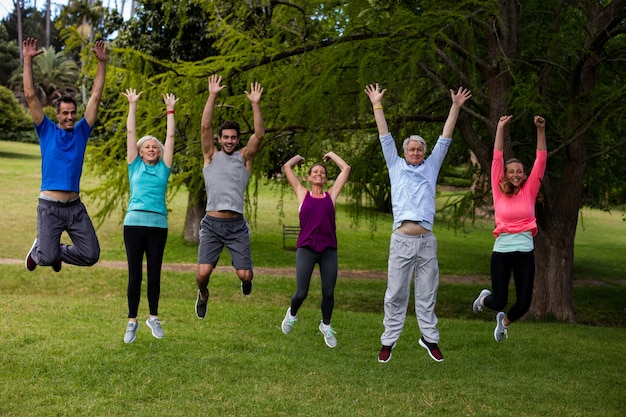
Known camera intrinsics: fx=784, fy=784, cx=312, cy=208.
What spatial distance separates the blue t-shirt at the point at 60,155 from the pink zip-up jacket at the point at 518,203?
3.84 meters

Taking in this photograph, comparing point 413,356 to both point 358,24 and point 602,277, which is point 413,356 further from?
point 602,277

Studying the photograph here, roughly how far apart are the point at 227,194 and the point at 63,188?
149 cm

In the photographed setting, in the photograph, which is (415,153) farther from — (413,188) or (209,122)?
(209,122)

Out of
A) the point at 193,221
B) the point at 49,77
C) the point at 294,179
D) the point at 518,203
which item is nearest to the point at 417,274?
the point at 518,203

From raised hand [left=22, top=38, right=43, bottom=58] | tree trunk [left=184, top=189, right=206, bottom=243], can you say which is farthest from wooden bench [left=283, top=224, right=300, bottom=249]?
raised hand [left=22, top=38, right=43, bottom=58]

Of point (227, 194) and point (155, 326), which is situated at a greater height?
point (227, 194)

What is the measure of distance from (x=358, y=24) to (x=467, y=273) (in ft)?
43.5

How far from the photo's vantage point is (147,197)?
6.99 meters

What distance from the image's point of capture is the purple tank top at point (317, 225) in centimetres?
741

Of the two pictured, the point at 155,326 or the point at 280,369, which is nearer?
the point at 155,326

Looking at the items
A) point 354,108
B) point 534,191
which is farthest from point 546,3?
point 534,191

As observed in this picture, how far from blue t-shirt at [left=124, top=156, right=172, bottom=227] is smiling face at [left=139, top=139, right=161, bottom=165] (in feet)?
0.23

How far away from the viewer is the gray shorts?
24.7 ft

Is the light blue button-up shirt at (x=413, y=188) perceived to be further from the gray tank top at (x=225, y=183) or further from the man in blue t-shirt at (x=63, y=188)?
the man in blue t-shirt at (x=63, y=188)
